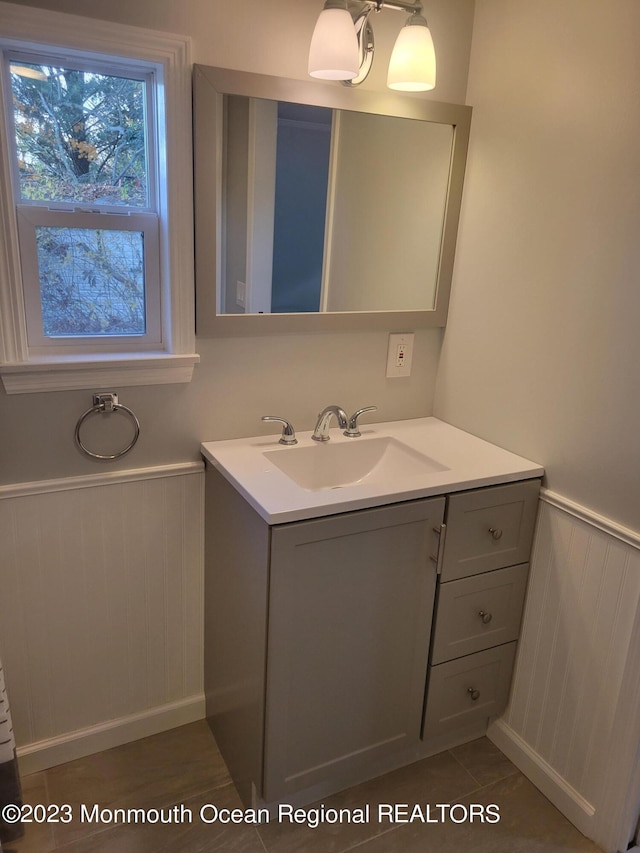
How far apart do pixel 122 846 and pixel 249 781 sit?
1.09 ft

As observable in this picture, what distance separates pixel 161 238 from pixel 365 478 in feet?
2.81

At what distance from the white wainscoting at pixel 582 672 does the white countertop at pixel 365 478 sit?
0.19m

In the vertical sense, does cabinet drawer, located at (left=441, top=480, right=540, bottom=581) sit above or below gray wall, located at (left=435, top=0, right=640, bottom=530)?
below

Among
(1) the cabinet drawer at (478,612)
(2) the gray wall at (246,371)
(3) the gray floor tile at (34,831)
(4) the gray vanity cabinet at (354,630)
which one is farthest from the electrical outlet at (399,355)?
Result: (3) the gray floor tile at (34,831)

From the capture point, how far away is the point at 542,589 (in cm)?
175

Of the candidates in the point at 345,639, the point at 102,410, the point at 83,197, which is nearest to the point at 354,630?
the point at 345,639

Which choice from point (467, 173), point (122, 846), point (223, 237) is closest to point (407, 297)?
point (467, 173)

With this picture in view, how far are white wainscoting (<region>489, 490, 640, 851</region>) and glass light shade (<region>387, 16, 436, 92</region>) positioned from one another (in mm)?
1091

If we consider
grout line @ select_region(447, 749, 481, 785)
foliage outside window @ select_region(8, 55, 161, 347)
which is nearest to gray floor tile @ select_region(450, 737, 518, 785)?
grout line @ select_region(447, 749, 481, 785)

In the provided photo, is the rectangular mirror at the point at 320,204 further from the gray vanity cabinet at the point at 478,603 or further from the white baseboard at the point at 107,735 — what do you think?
the white baseboard at the point at 107,735

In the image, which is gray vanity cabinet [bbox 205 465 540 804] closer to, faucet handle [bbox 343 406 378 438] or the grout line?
the grout line

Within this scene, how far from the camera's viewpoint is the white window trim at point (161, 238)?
4.48 ft

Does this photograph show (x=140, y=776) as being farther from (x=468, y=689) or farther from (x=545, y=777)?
(x=545, y=777)

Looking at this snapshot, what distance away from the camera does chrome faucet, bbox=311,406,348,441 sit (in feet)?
5.89
